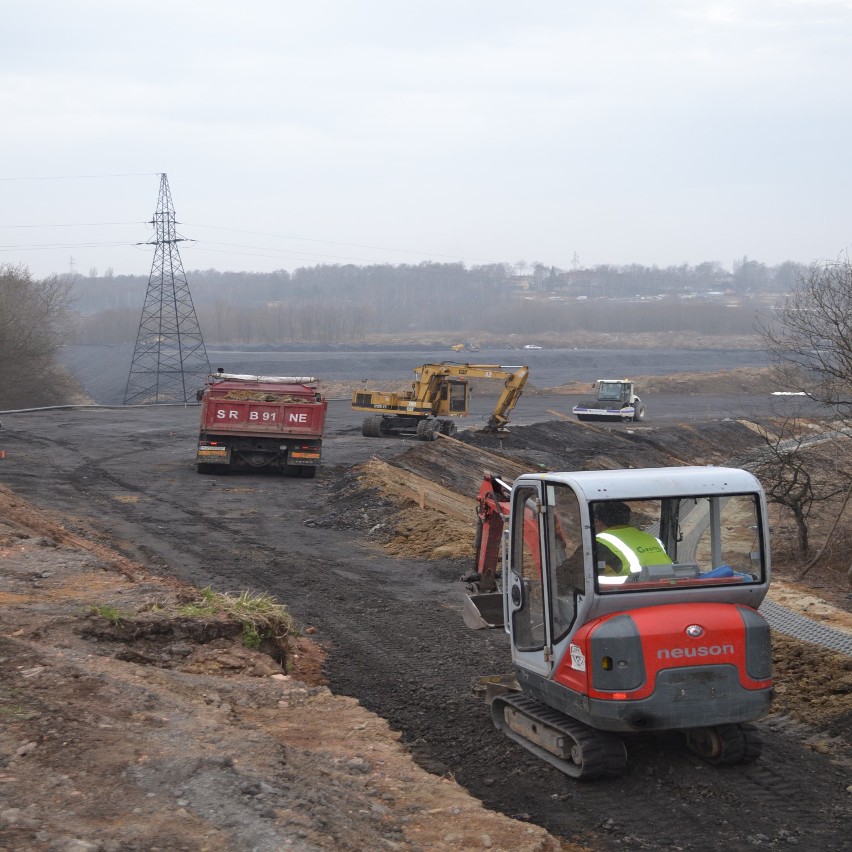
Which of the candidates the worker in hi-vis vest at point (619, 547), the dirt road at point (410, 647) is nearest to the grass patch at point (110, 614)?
the dirt road at point (410, 647)

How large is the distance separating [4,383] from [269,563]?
141 ft

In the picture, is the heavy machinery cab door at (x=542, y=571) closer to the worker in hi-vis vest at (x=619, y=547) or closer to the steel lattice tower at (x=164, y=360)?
the worker in hi-vis vest at (x=619, y=547)

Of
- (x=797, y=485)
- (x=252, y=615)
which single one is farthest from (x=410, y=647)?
(x=797, y=485)

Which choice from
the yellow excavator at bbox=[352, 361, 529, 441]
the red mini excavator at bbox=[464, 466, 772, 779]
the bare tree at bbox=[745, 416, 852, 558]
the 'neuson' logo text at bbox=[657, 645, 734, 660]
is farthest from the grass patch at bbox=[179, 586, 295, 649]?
the yellow excavator at bbox=[352, 361, 529, 441]

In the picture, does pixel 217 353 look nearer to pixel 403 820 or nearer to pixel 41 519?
pixel 41 519

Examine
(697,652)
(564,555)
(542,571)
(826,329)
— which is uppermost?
(826,329)

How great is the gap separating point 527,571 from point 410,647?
3.64m

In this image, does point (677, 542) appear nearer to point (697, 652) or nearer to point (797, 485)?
point (697, 652)

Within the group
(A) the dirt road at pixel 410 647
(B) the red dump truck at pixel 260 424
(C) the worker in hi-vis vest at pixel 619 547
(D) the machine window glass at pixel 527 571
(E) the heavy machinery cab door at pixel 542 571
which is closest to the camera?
(A) the dirt road at pixel 410 647

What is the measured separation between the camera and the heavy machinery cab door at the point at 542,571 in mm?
7090

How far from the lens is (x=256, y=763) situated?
6.51m

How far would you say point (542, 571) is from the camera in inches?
290

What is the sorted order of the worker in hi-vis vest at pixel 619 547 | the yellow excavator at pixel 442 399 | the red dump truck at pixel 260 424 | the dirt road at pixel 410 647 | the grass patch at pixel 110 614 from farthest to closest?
the yellow excavator at pixel 442 399 → the red dump truck at pixel 260 424 → the grass patch at pixel 110 614 → the worker in hi-vis vest at pixel 619 547 → the dirt road at pixel 410 647

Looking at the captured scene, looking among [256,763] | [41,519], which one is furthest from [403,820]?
[41,519]
